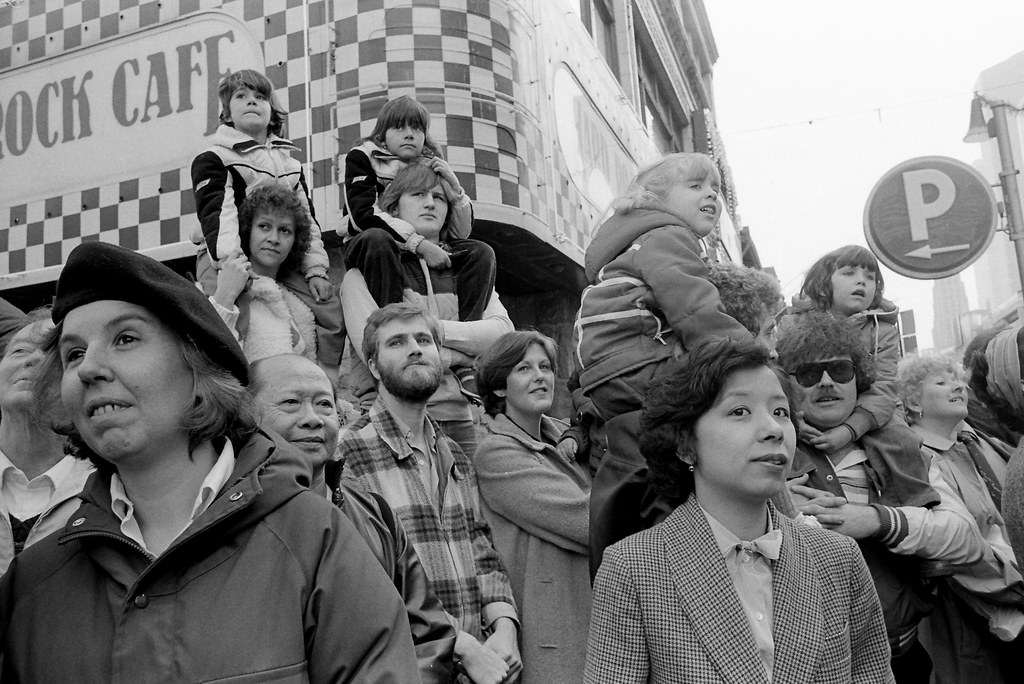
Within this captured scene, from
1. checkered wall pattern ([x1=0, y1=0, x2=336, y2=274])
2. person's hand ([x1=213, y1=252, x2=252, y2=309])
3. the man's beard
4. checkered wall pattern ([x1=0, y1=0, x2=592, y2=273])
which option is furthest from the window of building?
the man's beard

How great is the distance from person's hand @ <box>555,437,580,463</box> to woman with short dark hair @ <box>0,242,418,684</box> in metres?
1.86

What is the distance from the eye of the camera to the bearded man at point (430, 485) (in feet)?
9.50

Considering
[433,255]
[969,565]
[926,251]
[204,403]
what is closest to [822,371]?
[969,565]

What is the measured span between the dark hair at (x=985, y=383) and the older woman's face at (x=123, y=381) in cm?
377

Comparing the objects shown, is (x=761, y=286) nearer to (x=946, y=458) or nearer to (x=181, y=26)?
(x=946, y=458)

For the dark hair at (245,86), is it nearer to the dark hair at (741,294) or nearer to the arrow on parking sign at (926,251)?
the dark hair at (741,294)

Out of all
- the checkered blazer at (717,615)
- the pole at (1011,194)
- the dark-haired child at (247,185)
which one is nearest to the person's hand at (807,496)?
the checkered blazer at (717,615)

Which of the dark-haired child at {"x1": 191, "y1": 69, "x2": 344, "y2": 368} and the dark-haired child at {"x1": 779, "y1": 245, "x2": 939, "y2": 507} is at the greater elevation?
the dark-haired child at {"x1": 191, "y1": 69, "x2": 344, "y2": 368}

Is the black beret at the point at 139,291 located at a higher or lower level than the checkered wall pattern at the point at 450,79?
lower

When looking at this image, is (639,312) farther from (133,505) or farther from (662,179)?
(133,505)

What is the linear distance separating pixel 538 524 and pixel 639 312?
82 centimetres

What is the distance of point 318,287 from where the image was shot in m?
4.52

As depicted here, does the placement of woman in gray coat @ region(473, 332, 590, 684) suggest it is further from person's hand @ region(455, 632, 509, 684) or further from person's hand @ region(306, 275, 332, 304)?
person's hand @ region(306, 275, 332, 304)

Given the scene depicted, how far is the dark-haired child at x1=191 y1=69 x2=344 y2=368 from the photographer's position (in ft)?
14.7
